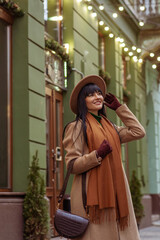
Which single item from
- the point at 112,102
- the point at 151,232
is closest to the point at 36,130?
the point at 112,102

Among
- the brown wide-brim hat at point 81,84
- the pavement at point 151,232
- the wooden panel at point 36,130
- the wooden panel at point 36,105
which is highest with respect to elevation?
the wooden panel at point 36,105

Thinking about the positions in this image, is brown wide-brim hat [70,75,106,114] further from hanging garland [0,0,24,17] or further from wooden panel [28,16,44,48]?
wooden panel [28,16,44,48]

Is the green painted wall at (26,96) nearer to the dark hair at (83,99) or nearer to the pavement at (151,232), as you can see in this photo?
the pavement at (151,232)

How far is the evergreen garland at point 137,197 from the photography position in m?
14.8

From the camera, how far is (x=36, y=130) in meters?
9.22

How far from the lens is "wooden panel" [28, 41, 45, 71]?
919 centimetres

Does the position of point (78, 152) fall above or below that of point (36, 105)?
below

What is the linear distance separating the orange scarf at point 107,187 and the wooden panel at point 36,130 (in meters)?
4.41

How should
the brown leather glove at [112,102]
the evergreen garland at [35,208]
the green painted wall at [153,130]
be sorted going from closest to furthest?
the brown leather glove at [112,102]
the evergreen garland at [35,208]
the green painted wall at [153,130]

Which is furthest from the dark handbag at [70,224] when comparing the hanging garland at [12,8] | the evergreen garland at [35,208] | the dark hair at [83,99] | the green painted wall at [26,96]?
the hanging garland at [12,8]

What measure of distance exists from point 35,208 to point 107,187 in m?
4.41

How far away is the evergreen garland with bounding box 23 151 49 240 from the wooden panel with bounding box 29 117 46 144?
28cm

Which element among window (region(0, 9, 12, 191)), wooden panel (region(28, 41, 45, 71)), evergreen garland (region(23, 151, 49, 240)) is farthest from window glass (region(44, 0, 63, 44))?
evergreen garland (region(23, 151, 49, 240))

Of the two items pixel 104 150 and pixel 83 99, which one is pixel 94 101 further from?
pixel 104 150
